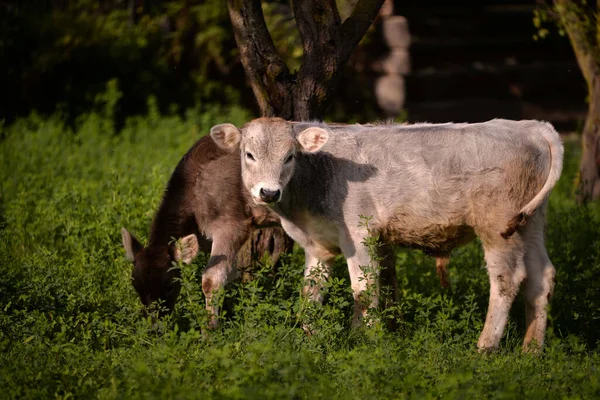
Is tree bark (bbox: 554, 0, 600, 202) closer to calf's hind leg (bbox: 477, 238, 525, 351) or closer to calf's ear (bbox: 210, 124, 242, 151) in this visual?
calf's hind leg (bbox: 477, 238, 525, 351)

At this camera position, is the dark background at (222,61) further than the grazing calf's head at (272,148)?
Yes

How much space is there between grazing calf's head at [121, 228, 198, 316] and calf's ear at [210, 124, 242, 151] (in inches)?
31.4

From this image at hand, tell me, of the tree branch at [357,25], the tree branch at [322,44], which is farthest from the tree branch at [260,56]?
the tree branch at [357,25]

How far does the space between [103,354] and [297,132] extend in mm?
2386

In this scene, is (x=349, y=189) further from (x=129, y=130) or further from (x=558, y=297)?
(x=129, y=130)

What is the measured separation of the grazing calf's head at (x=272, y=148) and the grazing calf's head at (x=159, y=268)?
2.57 feet

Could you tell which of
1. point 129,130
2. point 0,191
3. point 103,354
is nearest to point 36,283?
point 103,354

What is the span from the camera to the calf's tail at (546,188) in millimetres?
7094

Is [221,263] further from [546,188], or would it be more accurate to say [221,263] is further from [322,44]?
[546,188]

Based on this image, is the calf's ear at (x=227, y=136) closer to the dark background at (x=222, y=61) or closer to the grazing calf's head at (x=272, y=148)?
the grazing calf's head at (x=272, y=148)

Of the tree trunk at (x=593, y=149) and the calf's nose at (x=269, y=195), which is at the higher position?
A: the calf's nose at (x=269, y=195)

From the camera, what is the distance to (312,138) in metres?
7.31

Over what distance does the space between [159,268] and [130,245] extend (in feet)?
1.15

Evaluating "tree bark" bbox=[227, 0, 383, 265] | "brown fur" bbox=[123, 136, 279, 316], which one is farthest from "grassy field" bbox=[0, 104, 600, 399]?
"tree bark" bbox=[227, 0, 383, 265]
